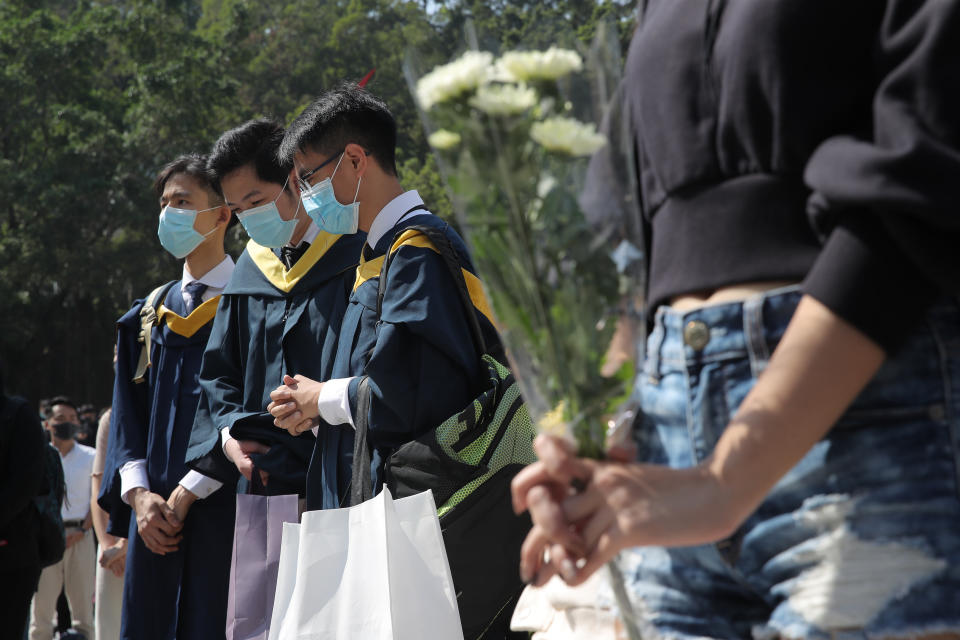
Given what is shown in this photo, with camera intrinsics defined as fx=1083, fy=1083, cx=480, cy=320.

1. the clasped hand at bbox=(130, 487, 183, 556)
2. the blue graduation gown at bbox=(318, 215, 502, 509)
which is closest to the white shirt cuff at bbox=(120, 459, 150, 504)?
the clasped hand at bbox=(130, 487, 183, 556)

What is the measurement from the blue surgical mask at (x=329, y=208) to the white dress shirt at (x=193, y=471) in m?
0.94

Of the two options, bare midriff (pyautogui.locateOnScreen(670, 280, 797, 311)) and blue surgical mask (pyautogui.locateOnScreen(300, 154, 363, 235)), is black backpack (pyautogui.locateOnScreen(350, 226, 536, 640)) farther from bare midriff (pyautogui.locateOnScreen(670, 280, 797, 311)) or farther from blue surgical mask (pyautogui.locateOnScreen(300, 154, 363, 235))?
bare midriff (pyautogui.locateOnScreen(670, 280, 797, 311))

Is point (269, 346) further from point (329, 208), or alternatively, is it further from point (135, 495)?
point (135, 495)

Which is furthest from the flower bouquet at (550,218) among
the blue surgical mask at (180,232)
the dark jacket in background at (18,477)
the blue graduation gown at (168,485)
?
the dark jacket in background at (18,477)

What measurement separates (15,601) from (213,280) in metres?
2.16

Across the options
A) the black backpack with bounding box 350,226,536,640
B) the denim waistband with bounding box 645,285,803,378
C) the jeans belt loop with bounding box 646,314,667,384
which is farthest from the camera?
the black backpack with bounding box 350,226,536,640

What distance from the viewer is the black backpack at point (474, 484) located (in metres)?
3.44

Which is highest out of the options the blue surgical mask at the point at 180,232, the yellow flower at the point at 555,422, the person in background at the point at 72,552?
the blue surgical mask at the point at 180,232

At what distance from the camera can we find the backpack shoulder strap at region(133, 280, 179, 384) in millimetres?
5242

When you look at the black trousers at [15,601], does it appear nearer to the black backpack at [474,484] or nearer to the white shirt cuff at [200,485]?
the white shirt cuff at [200,485]

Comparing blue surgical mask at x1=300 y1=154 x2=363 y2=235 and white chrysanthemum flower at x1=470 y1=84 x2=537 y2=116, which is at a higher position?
blue surgical mask at x1=300 y1=154 x2=363 y2=235

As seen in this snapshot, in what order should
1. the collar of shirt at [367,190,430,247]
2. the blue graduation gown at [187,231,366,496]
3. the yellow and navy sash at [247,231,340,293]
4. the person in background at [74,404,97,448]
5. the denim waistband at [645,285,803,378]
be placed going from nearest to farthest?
the denim waistband at [645,285,803,378]
the collar of shirt at [367,190,430,247]
the blue graduation gown at [187,231,366,496]
the yellow and navy sash at [247,231,340,293]
the person in background at [74,404,97,448]

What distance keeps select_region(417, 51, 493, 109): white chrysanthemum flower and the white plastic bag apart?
1.92m

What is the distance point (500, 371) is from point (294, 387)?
765 mm
